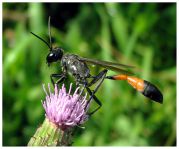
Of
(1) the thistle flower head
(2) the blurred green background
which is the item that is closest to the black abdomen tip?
(1) the thistle flower head

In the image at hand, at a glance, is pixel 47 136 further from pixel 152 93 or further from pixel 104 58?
pixel 104 58

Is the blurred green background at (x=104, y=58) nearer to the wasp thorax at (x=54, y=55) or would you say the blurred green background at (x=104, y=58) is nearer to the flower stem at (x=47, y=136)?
the wasp thorax at (x=54, y=55)

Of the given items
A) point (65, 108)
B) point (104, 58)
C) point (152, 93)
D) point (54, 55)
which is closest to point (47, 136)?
point (65, 108)

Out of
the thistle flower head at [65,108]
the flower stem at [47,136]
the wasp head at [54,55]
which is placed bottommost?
the flower stem at [47,136]

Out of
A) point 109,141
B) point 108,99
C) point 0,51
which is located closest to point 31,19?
point 0,51

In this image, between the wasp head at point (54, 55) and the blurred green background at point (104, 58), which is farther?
the blurred green background at point (104, 58)

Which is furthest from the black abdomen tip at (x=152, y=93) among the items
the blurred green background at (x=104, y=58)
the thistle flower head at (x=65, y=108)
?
the blurred green background at (x=104, y=58)

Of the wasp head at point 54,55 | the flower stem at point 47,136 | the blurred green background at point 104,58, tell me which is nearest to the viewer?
the flower stem at point 47,136

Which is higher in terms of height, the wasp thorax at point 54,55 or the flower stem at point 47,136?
the wasp thorax at point 54,55
